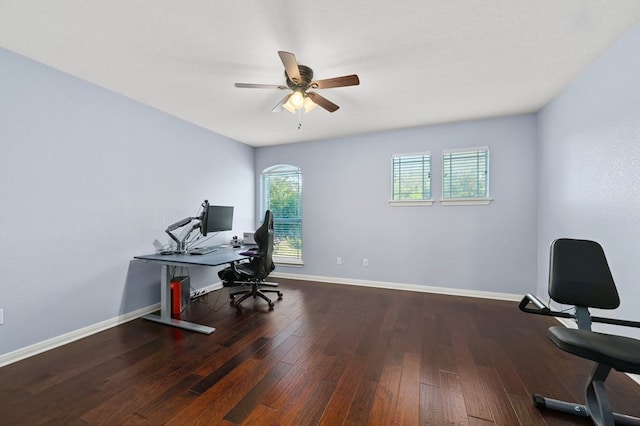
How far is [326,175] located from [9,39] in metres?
3.81

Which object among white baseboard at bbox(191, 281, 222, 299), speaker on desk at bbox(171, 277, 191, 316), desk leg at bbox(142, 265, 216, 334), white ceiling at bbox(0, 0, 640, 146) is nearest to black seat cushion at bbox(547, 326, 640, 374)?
white ceiling at bbox(0, 0, 640, 146)

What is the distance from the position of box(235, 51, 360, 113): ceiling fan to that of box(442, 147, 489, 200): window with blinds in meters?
2.29

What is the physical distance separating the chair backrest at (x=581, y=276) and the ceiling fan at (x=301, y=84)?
1961 mm

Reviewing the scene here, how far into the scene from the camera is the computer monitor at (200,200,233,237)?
354 cm

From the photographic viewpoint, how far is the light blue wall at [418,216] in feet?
12.2

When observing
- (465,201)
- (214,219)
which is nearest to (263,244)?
(214,219)

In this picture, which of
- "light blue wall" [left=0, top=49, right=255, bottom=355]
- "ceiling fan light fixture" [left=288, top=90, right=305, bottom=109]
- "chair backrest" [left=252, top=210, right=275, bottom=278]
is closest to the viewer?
"light blue wall" [left=0, top=49, right=255, bottom=355]

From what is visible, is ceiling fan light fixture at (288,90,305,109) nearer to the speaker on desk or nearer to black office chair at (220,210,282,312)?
black office chair at (220,210,282,312)

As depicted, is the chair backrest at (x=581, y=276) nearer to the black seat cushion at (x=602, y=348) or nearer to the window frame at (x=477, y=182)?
the black seat cushion at (x=602, y=348)

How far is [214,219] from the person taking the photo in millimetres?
3746

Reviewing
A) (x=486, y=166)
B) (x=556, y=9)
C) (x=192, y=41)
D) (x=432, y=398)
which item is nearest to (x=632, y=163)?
(x=556, y=9)

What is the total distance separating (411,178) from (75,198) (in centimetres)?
426

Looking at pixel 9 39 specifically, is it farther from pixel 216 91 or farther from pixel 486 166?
pixel 486 166

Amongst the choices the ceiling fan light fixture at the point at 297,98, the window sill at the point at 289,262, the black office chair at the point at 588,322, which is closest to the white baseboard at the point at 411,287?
the window sill at the point at 289,262
